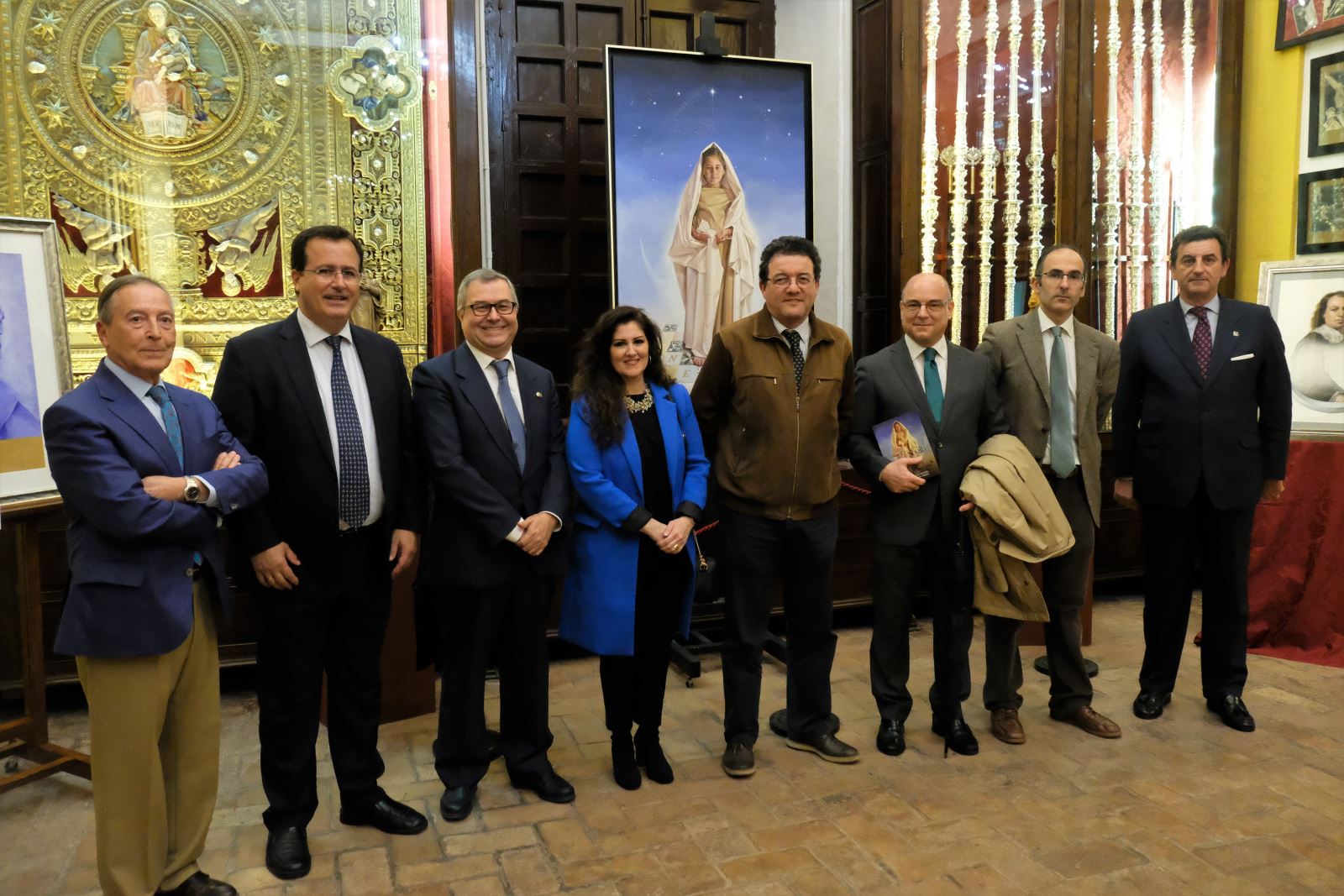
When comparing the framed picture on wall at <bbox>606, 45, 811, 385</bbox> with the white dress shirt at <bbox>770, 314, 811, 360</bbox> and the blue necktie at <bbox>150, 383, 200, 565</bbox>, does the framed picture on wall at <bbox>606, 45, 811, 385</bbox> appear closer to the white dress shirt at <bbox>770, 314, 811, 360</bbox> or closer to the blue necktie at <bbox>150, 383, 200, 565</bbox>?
the white dress shirt at <bbox>770, 314, 811, 360</bbox>

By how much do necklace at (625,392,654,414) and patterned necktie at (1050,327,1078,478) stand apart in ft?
5.28

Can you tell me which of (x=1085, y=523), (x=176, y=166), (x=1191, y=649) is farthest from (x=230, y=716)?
(x=1191, y=649)

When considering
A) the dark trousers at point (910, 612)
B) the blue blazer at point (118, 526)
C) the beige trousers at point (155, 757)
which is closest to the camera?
the blue blazer at point (118, 526)

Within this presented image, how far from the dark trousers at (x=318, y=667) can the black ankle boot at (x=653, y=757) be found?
0.88m

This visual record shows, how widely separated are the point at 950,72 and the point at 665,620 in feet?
11.9

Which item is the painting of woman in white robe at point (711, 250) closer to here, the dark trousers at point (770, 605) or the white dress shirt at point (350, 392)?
the dark trousers at point (770, 605)

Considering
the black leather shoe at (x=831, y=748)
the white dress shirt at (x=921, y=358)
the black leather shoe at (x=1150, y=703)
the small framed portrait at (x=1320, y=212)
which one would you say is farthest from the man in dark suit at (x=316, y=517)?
the small framed portrait at (x=1320, y=212)

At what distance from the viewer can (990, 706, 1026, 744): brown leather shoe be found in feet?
11.6

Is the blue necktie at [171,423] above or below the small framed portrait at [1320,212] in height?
below

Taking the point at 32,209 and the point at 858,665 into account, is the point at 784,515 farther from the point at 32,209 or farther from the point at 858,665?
the point at 32,209

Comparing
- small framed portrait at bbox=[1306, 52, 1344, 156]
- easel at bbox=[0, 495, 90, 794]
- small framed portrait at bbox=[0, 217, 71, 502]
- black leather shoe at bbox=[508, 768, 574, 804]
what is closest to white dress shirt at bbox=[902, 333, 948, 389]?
black leather shoe at bbox=[508, 768, 574, 804]

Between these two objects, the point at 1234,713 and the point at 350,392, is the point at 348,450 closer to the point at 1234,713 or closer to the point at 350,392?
the point at 350,392

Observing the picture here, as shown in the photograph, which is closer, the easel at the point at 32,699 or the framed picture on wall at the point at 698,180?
the easel at the point at 32,699

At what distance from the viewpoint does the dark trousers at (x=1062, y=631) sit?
3.61m
